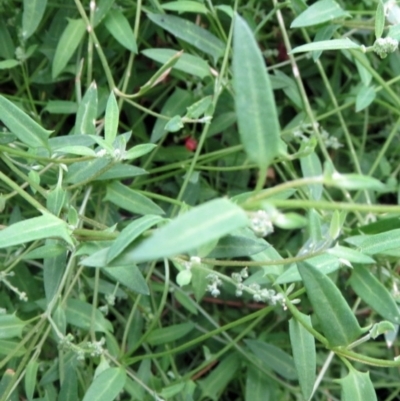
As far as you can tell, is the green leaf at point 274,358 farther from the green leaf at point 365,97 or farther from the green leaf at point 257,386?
the green leaf at point 365,97

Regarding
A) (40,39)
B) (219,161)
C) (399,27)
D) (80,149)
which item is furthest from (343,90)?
(80,149)

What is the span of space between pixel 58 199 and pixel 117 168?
0.13 meters

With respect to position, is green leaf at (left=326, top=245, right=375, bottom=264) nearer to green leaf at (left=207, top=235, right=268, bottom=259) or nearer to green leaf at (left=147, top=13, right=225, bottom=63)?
green leaf at (left=207, top=235, right=268, bottom=259)

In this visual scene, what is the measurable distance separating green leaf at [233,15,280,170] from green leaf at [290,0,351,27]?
1.22ft

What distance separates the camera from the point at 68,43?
0.80 m

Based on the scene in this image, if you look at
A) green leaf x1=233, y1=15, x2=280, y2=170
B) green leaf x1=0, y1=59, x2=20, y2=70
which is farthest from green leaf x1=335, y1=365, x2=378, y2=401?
green leaf x1=0, y1=59, x2=20, y2=70

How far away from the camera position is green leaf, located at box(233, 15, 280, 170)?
1.21 ft

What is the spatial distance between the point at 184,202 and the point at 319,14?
29cm

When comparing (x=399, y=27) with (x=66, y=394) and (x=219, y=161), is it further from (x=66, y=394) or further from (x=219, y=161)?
(x=66, y=394)

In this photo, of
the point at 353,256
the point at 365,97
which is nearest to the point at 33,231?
the point at 353,256

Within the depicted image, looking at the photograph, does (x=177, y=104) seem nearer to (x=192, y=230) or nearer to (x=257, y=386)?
(x=257, y=386)

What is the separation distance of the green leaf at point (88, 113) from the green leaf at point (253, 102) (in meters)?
0.35

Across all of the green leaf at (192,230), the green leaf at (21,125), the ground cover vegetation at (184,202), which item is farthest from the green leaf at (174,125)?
the green leaf at (192,230)

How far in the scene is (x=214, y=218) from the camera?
13.1 inches
